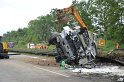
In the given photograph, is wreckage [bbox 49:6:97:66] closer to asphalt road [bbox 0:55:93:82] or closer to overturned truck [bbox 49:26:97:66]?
overturned truck [bbox 49:26:97:66]

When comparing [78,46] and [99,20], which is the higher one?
[99,20]

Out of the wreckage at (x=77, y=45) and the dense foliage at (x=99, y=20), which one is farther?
the dense foliage at (x=99, y=20)

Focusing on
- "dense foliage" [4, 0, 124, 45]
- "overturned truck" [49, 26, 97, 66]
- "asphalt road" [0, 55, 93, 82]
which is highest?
"dense foliage" [4, 0, 124, 45]

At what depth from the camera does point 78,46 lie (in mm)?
24047

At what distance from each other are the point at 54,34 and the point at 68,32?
1407 millimetres

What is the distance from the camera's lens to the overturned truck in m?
23.8

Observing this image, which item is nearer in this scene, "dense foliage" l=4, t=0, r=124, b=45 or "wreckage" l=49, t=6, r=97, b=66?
"wreckage" l=49, t=6, r=97, b=66

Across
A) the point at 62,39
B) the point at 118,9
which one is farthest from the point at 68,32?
the point at 118,9

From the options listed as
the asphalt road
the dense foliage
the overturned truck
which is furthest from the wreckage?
the dense foliage

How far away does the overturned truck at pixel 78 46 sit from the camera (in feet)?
78.0

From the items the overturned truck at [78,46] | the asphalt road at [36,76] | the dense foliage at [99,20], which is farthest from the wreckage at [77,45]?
the dense foliage at [99,20]

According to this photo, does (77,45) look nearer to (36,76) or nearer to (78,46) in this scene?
(78,46)

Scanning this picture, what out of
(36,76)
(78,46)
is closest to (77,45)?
(78,46)

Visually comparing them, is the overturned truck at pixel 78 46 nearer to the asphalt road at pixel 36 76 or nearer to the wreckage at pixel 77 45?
the wreckage at pixel 77 45
